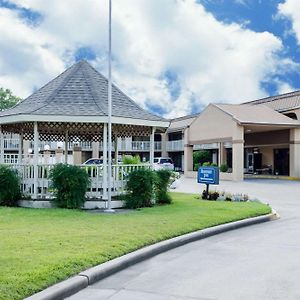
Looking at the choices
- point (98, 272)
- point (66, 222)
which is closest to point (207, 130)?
point (66, 222)

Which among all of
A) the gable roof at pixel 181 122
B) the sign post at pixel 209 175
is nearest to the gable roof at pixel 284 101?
the gable roof at pixel 181 122

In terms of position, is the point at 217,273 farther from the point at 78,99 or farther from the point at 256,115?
the point at 256,115

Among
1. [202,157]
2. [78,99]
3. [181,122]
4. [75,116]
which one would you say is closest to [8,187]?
[75,116]

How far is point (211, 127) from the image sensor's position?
40.2 meters

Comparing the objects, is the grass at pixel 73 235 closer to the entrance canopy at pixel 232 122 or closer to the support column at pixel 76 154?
the entrance canopy at pixel 232 122

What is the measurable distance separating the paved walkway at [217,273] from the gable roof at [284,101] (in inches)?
1218

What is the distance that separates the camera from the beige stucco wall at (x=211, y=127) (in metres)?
37.1

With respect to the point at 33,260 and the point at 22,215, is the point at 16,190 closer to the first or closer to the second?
the point at 22,215

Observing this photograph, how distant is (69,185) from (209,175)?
21.3 ft

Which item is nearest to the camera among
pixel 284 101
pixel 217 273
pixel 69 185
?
pixel 217 273

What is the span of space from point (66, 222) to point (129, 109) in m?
6.67

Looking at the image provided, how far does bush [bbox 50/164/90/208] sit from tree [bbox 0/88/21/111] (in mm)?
50944

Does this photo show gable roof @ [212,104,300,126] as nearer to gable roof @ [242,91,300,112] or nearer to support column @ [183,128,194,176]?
gable roof @ [242,91,300,112]

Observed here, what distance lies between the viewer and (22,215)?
12.7 meters
